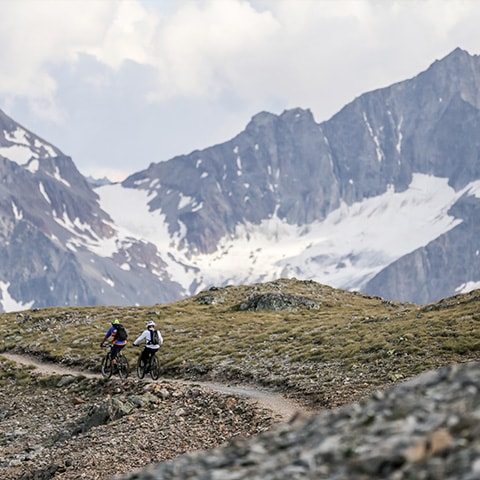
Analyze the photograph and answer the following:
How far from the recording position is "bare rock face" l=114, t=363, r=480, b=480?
11219 millimetres

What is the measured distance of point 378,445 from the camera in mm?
11867

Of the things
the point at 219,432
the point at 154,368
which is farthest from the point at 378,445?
the point at 154,368

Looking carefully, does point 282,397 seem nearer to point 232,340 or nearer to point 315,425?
point 232,340

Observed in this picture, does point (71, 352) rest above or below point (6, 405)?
above

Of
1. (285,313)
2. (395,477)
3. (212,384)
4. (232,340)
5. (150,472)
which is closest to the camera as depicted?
(395,477)

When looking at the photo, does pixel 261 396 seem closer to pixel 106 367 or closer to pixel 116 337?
pixel 116 337

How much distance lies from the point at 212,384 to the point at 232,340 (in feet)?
39.5

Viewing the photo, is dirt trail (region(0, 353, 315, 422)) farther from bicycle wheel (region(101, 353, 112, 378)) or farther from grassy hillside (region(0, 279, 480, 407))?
bicycle wheel (region(101, 353, 112, 378))

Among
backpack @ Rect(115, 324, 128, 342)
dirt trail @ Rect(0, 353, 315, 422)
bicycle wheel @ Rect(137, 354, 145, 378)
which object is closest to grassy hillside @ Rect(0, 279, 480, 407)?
dirt trail @ Rect(0, 353, 315, 422)

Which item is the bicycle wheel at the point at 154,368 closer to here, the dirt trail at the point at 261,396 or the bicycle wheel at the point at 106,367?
the dirt trail at the point at 261,396

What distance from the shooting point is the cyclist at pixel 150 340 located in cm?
4203

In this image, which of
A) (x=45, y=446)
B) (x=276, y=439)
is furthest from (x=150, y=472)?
(x=45, y=446)

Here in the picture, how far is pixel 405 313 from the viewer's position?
56875 mm

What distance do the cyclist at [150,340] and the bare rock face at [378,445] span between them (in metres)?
28.1
